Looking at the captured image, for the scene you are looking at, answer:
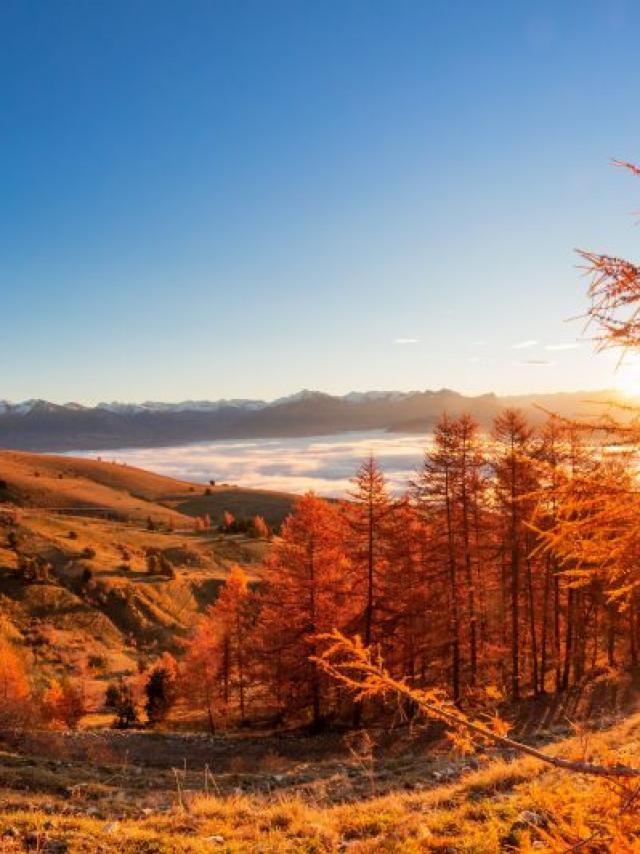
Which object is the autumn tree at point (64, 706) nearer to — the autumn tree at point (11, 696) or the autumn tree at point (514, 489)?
the autumn tree at point (11, 696)

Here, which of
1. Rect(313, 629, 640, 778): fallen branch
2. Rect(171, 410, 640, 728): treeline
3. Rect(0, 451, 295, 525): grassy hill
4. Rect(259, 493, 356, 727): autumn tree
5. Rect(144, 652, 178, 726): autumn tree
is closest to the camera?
Rect(313, 629, 640, 778): fallen branch

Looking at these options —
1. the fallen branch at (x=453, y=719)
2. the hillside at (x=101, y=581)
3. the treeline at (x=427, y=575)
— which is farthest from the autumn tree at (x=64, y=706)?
the fallen branch at (x=453, y=719)

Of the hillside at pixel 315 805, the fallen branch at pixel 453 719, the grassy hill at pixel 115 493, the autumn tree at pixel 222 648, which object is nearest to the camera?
the fallen branch at pixel 453 719

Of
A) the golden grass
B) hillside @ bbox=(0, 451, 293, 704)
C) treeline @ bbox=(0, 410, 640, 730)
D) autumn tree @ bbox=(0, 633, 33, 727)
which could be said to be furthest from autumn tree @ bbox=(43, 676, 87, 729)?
the golden grass

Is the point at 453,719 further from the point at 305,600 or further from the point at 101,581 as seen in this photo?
the point at 101,581

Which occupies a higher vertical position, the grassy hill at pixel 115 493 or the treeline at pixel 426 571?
the treeline at pixel 426 571

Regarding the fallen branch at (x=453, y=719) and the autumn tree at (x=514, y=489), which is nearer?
the fallen branch at (x=453, y=719)

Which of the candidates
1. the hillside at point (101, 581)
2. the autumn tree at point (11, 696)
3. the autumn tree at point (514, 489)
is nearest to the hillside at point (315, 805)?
the autumn tree at point (11, 696)

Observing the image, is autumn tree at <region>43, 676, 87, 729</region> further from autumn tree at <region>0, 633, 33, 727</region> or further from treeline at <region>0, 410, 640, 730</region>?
treeline at <region>0, 410, 640, 730</region>

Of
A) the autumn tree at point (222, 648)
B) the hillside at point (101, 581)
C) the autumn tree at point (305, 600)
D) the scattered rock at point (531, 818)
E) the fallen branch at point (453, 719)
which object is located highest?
the fallen branch at point (453, 719)

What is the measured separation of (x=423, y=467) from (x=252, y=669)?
1484 cm

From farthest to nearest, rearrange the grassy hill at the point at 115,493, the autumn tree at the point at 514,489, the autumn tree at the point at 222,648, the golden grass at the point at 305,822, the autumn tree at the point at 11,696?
the grassy hill at the point at 115,493 → the autumn tree at the point at 222,648 → the autumn tree at the point at 514,489 → the autumn tree at the point at 11,696 → the golden grass at the point at 305,822

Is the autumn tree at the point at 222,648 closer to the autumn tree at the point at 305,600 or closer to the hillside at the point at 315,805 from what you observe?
the autumn tree at the point at 305,600

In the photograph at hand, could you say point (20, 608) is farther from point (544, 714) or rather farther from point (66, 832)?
point (66, 832)
